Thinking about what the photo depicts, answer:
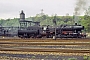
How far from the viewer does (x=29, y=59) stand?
51.0 ft

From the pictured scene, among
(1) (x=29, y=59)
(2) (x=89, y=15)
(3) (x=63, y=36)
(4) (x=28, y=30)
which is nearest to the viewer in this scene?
(1) (x=29, y=59)

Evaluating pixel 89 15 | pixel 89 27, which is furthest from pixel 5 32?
pixel 89 15

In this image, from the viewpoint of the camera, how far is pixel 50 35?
47750 millimetres

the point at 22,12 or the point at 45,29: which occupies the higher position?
the point at 22,12

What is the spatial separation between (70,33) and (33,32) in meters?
7.59

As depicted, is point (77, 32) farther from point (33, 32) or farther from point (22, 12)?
point (22, 12)

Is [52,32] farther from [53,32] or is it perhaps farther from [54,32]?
[54,32]

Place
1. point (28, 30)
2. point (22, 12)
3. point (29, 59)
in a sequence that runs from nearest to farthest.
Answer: point (29, 59) → point (28, 30) → point (22, 12)

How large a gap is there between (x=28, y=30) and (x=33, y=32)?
4.92 feet

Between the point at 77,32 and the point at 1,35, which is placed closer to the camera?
the point at 77,32

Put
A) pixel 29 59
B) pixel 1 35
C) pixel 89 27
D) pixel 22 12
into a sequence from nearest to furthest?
pixel 29 59 → pixel 1 35 → pixel 22 12 → pixel 89 27

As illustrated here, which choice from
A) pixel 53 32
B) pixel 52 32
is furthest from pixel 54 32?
pixel 52 32

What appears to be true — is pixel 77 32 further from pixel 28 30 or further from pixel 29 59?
pixel 29 59

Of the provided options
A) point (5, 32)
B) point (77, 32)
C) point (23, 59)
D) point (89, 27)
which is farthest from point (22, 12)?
point (23, 59)
